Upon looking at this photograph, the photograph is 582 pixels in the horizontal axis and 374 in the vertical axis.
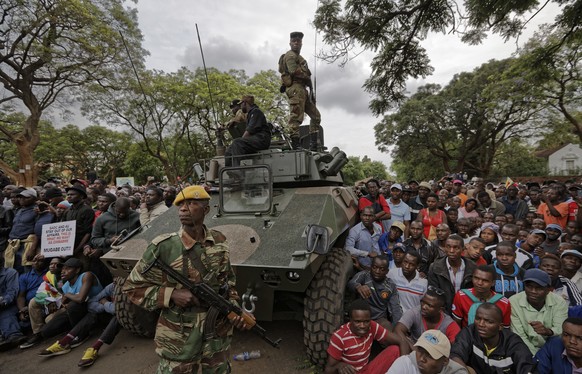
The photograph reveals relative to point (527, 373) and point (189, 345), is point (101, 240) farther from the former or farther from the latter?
point (527, 373)

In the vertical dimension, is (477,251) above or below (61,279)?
above

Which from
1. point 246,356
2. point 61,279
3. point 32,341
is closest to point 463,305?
point 246,356

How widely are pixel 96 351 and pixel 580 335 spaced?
4746 millimetres

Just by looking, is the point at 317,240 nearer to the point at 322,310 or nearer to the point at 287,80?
the point at 322,310

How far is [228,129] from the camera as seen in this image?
5992 millimetres

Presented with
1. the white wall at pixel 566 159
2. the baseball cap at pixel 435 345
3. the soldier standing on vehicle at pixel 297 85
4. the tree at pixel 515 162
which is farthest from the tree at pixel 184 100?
the white wall at pixel 566 159

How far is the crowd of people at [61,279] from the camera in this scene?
4289mm

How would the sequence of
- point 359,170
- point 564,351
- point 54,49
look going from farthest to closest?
point 359,170 → point 54,49 → point 564,351

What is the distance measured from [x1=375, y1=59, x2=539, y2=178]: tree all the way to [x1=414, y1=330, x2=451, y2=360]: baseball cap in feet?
72.0

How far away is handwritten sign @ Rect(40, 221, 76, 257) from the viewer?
4520mm

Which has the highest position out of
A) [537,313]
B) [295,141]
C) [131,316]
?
[295,141]

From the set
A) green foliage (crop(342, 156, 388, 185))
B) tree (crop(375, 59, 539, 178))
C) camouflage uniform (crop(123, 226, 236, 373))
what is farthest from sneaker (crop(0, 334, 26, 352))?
tree (crop(375, 59, 539, 178))

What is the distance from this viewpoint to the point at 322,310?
3.28m

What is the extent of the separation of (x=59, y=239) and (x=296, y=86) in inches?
172
